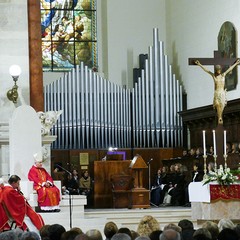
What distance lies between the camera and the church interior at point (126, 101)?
60.6ft

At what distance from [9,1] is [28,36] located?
0.88 m

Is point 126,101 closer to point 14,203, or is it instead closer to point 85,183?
point 85,183

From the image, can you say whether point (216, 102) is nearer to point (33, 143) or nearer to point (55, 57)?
point (33, 143)

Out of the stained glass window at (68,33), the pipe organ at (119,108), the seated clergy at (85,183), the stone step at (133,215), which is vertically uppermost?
the stained glass window at (68,33)

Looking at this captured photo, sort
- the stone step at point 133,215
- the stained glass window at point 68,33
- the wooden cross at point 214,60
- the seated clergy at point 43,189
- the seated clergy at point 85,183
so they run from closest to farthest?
the seated clergy at point 43,189, the wooden cross at point 214,60, the stone step at point 133,215, the seated clergy at point 85,183, the stained glass window at point 68,33

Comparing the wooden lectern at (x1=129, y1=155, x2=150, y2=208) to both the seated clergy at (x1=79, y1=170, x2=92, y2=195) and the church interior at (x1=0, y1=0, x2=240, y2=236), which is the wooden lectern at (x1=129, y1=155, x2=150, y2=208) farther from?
the seated clergy at (x1=79, y1=170, x2=92, y2=195)

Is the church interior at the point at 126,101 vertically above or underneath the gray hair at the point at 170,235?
above

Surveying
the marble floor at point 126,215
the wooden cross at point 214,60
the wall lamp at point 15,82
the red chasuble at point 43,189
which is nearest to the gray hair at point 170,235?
the marble floor at point 126,215

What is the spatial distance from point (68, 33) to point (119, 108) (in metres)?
3.44

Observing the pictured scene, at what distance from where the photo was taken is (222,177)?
15.6 m

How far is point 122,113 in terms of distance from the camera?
24891 millimetres

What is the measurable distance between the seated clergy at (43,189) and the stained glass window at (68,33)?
1003 centimetres

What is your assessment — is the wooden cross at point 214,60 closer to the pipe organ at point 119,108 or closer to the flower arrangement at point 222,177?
the flower arrangement at point 222,177

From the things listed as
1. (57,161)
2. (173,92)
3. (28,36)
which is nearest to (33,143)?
(28,36)
